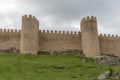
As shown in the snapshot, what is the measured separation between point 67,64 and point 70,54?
10095 mm

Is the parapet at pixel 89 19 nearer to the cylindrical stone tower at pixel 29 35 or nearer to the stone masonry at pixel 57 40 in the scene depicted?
the stone masonry at pixel 57 40

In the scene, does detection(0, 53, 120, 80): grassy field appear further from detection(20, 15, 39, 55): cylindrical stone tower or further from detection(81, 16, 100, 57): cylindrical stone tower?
detection(81, 16, 100, 57): cylindrical stone tower

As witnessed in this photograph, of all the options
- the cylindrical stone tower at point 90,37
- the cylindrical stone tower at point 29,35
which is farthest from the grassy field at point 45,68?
the cylindrical stone tower at point 90,37

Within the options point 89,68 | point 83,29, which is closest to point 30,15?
point 83,29

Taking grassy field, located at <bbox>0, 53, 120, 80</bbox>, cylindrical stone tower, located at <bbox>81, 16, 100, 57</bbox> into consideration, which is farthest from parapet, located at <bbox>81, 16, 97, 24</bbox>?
grassy field, located at <bbox>0, 53, 120, 80</bbox>

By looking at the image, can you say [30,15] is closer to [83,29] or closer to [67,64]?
[83,29]

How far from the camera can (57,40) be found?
5478cm

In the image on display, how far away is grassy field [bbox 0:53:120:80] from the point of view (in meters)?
35.2

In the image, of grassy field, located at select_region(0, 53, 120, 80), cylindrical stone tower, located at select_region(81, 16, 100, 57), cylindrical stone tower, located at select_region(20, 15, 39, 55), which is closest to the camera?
grassy field, located at select_region(0, 53, 120, 80)

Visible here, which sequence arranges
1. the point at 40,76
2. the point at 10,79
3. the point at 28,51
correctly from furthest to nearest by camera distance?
the point at 28,51 → the point at 40,76 → the point at 10,79

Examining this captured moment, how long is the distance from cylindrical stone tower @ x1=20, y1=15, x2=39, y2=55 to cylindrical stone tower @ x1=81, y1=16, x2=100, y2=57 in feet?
24.9

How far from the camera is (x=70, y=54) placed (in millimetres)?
53812

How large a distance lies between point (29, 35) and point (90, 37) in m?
9.69

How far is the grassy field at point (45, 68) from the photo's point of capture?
115ft
